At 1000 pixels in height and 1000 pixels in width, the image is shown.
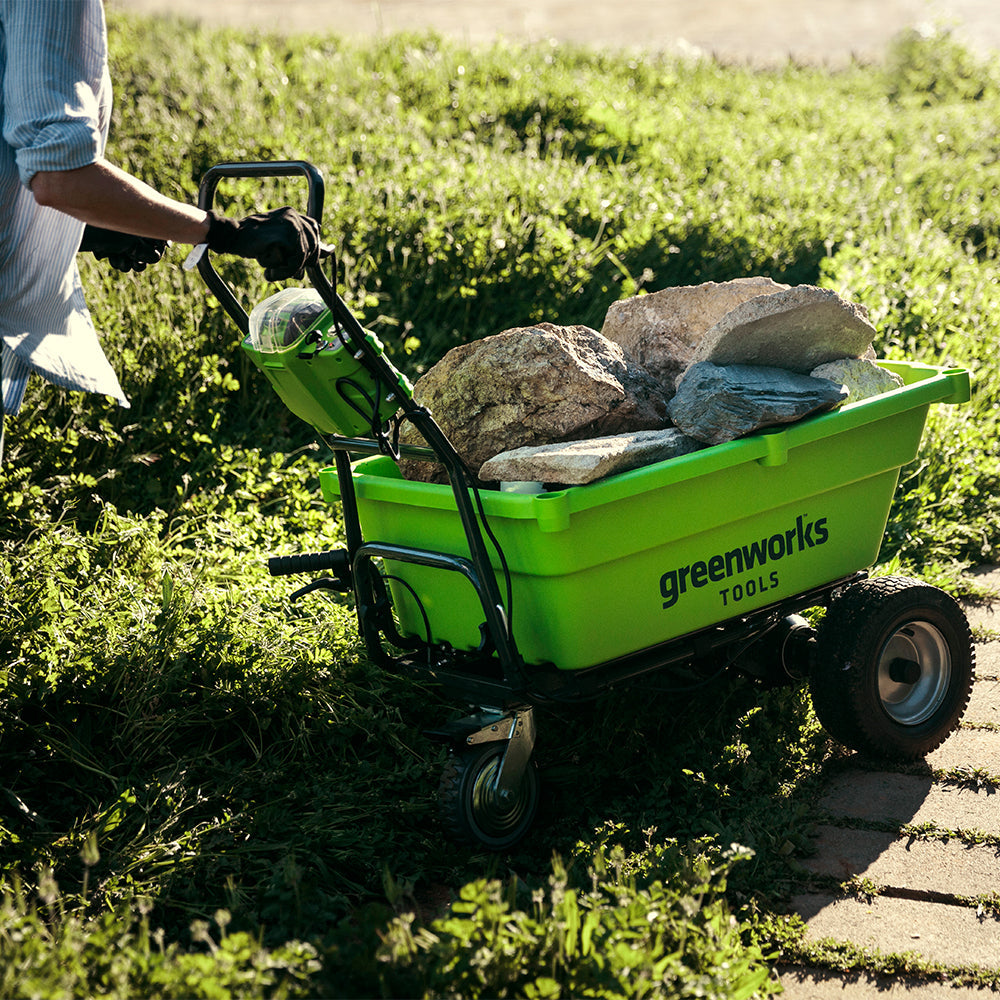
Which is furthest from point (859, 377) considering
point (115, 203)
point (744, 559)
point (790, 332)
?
point (115, 203)

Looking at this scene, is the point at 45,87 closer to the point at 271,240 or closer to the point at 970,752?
the point at 271,240

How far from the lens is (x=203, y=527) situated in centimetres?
425

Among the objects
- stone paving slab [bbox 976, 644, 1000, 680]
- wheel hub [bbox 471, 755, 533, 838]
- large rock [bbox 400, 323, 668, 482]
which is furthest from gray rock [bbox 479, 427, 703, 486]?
stone paving slab [bbox 976, 644, 1000, 680]

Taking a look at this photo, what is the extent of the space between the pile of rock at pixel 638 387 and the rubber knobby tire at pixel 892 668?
0.56 metres

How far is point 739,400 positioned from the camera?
2863 mm

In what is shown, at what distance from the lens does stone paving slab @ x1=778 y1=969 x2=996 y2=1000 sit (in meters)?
2.32

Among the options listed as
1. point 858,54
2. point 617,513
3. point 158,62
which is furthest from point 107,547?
point 858,54

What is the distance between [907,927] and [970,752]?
2.88 feet

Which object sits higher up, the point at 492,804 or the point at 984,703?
the point at 492,804

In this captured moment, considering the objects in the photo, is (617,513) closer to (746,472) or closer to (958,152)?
(746,472)

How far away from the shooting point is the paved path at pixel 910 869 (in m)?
2.41

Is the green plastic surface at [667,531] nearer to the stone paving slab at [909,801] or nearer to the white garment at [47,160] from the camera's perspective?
the stone paving slab at [909,801]

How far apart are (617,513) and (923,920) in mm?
1130

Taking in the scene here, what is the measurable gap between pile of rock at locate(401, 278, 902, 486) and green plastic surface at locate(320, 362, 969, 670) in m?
0.10
